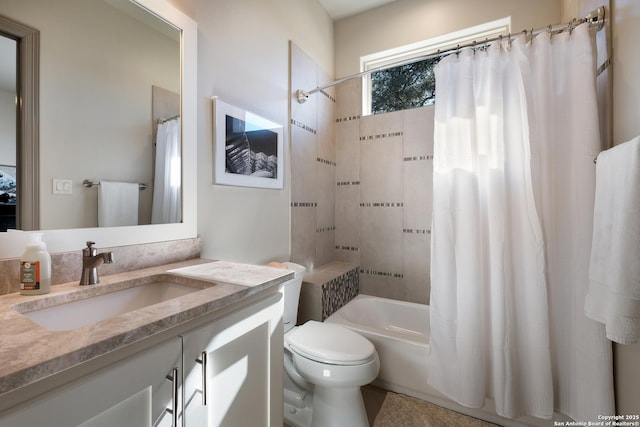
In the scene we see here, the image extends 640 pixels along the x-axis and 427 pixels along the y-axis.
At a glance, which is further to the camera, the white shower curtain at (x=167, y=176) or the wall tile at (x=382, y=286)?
the wall tile at (x=382, y=286)

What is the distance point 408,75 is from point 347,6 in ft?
2.70

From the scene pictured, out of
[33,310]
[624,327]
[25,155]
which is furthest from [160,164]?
[624,327]

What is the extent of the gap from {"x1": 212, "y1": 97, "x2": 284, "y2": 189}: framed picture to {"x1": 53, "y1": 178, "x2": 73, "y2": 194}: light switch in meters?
0.61

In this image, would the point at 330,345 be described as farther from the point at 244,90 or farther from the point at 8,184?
the point at 244,90

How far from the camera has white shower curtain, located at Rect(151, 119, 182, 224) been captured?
125 cm

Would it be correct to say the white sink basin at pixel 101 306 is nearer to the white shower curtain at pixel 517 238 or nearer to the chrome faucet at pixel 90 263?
the chrome faucet at pixel 90 263

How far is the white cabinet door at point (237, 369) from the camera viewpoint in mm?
744

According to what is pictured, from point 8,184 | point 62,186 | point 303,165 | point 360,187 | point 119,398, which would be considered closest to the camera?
point 119,398

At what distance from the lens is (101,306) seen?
910 millimetres

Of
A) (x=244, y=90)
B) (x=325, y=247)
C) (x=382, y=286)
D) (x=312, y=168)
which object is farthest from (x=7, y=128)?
(x=382, y=286)

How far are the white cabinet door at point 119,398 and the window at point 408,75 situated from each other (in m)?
2.44

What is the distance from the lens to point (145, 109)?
1204 millimetres

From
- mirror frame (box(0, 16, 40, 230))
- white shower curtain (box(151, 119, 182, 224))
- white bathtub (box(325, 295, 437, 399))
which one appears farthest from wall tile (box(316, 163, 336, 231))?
mirror frame (box(0, 16, 40, 230))

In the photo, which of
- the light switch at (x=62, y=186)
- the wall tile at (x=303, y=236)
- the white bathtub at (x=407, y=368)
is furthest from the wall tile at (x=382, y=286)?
the light switch at (x=62, y=186)
